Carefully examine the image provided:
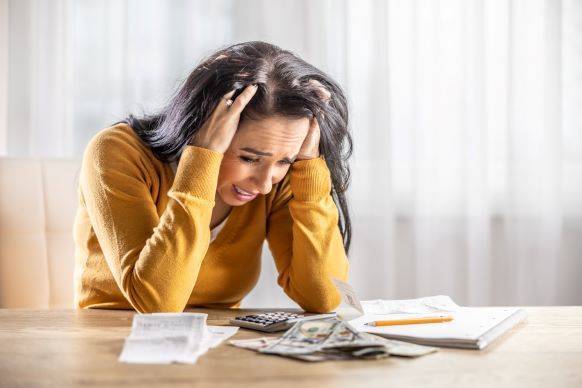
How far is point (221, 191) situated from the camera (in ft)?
5.43

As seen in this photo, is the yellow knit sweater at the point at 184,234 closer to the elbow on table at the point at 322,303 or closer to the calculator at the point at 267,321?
the elbow on table at the point at 322,303

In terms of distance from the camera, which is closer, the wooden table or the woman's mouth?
the wooden table

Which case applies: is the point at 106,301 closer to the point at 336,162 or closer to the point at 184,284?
the point at 184,284

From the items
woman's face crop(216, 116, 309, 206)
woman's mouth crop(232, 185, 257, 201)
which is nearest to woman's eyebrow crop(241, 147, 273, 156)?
woman's face crop(216, 116, 309, 206)

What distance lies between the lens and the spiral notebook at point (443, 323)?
46.0 inches

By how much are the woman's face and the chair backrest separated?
47 centimetres

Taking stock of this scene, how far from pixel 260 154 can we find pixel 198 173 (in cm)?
13

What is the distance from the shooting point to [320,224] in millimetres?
1694

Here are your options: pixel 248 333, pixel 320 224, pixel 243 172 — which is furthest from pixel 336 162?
pixel 248 333

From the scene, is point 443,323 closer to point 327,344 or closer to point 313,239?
point 327,344

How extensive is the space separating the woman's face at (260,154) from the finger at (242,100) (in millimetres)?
38

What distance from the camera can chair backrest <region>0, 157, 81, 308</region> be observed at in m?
1.83

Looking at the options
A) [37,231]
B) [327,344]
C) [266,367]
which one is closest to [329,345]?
[327,344]

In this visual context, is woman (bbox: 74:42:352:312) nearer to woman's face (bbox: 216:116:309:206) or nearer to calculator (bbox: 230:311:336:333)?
woman's face (bbox: 216:116:309:206)
